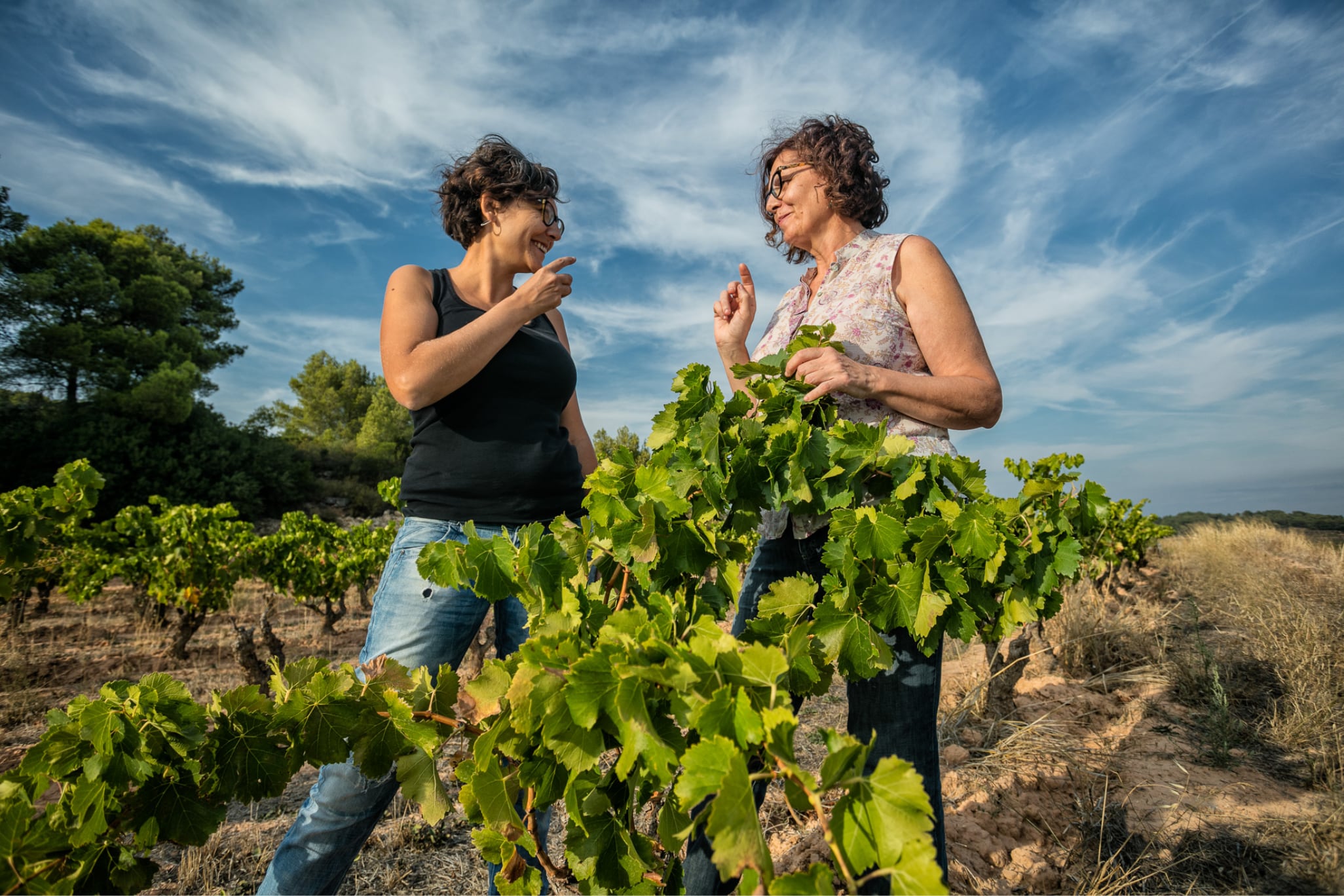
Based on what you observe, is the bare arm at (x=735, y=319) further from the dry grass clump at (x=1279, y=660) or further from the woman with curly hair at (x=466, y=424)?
the dry grass clump at (x=1279, y=660)

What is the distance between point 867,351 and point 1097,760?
3.53m

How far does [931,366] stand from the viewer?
1.68m

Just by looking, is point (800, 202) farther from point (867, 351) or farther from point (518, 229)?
point (518, 229)

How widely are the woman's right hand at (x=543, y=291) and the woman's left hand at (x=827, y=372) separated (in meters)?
0.79

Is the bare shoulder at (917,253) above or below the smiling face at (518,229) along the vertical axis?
below

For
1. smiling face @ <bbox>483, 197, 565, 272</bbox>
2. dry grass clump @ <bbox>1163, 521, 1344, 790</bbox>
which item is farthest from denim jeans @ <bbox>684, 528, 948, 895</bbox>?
dry grass clump @ <bbox>1163, 521, 1344, 790</bbox>

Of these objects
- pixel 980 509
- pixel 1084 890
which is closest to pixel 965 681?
pixel 1084 890

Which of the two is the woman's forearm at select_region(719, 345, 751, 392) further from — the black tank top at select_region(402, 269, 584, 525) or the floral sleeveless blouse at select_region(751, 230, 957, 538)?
the black tank top at select_region(402, 269, 584, 525)

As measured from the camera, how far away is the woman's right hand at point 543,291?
6.07 ft

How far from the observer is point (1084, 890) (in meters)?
2.58

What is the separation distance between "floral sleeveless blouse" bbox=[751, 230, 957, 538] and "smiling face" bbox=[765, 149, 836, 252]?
240mm

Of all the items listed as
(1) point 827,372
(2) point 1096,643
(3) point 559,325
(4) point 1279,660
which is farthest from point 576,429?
(4) point 1279,660

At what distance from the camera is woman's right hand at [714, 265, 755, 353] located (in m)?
2.05

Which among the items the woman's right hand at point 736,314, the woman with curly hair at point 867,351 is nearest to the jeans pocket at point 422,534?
the woman with curly hair at point 867,351
